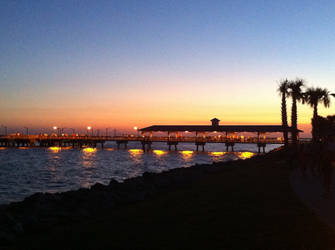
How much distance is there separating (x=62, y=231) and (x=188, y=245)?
13.1 feet

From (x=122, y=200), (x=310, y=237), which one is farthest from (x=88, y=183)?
(x=310, y=237)

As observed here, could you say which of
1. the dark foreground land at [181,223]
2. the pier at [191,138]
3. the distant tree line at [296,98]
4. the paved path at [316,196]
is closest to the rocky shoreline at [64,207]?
the dark foreground land at [181,223]

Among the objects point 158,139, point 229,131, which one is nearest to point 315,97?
point 229,131

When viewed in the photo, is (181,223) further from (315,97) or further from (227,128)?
(227,128)

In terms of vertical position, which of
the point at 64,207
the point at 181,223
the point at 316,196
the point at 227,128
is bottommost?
the point at 64,207

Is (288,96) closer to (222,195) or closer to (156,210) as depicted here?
(222,195)

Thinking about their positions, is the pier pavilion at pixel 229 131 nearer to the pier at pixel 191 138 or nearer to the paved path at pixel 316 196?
the pier at pixel 191 138

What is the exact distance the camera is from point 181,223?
9297mm

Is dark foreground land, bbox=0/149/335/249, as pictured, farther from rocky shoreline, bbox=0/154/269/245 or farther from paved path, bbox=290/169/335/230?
paved path, bbox=290/169/335/230

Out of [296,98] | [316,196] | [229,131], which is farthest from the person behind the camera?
[229,131]

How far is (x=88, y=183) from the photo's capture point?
101 feet

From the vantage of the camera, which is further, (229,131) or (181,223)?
(229,131)

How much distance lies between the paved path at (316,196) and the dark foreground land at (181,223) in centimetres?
31

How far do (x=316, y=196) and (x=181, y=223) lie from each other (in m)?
5.72
